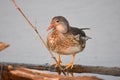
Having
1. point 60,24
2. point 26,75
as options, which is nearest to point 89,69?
point 60,24

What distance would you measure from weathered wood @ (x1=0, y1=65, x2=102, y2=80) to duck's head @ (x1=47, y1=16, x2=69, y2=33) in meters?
0.96

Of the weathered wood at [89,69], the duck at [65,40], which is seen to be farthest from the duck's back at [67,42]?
the weathered wood at [89,69]

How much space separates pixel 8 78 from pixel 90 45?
1.43 m

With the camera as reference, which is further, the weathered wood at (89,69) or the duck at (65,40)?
the duck at (65,40)

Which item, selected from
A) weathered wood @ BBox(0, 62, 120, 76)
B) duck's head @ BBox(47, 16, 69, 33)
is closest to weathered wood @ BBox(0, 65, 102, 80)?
weathered wood @ BBox(0, 62, 120, 76)

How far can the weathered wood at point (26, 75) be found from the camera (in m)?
0.86

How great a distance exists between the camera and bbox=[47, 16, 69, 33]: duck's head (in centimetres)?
189

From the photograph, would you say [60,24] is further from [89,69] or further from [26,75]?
[26,75]

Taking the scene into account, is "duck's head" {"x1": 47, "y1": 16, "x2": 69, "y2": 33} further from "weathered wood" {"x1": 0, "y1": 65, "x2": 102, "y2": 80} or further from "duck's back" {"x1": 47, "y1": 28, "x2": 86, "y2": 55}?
"weathered wood" {"x1": 0, "y1": 65, "x2": 102, "y2": 80}

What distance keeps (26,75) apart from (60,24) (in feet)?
3.52

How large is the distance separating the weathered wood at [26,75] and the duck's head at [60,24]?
3.16 ft

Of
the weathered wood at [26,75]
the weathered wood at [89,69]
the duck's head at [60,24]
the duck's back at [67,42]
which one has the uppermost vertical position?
the duck's head at [60,24]

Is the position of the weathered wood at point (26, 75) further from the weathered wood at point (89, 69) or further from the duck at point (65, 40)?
the duck at point (65, 40)

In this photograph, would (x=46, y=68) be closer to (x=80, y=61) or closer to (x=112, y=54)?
(x=80, y=61)
